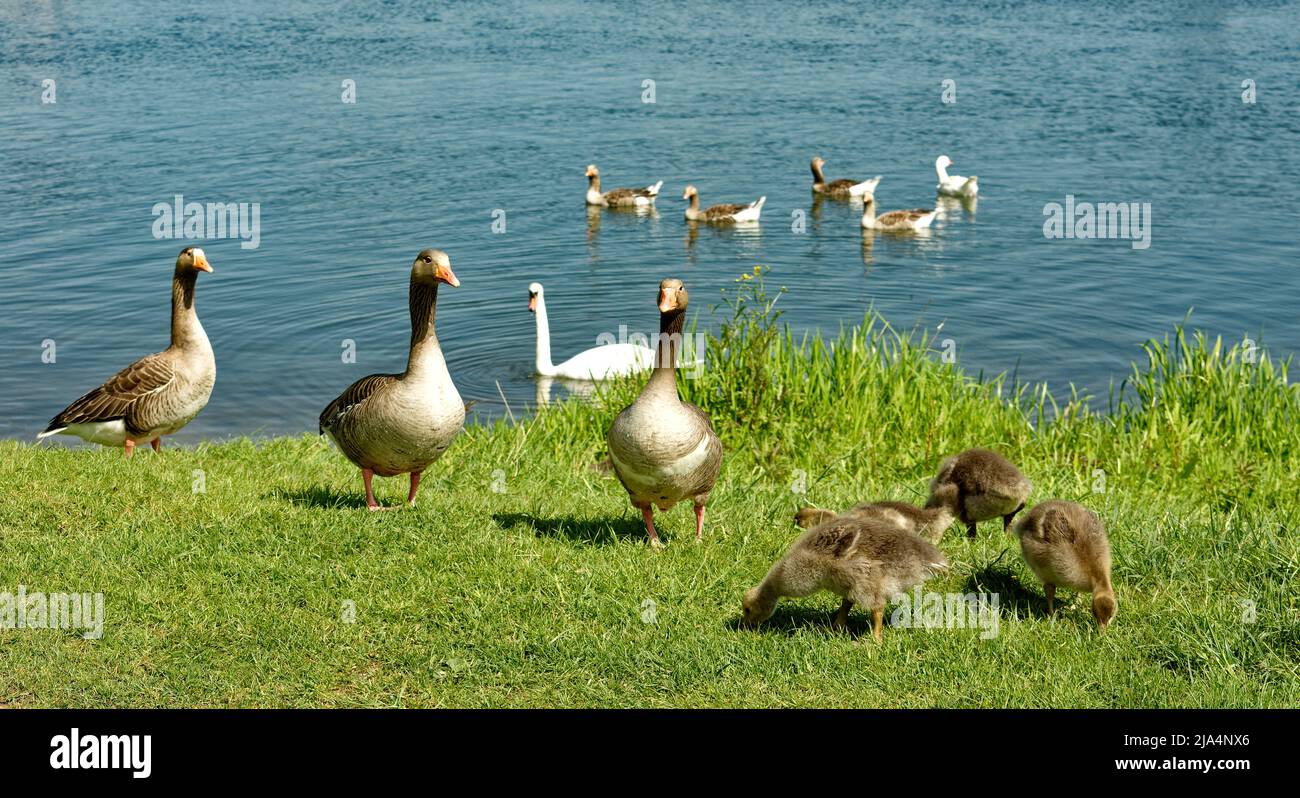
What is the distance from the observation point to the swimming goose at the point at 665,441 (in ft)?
28.9

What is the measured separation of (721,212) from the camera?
27406 millimetres

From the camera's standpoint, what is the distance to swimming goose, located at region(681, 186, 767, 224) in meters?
27.4

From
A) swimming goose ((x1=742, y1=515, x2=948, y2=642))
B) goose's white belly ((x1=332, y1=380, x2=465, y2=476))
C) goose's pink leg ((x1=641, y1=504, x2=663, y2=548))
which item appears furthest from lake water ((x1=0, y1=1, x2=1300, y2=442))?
swimming goose ((x1=742, y1=515, x2=948, y2=642))

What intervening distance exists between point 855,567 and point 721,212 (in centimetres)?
2035

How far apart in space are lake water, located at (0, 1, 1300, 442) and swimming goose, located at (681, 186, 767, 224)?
15.2 inches

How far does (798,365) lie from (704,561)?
554 centimetres

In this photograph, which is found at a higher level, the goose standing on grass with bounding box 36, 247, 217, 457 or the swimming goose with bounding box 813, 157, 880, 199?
the swimming goose with bounding box 813, 157, 880, 199

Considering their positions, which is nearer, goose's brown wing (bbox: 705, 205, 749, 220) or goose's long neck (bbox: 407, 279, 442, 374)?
goose's long neck (bbox: 407, 279, 442, 374)

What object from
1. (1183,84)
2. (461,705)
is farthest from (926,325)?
(1183,84)

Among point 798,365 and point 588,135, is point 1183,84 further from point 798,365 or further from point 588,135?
point 798,365

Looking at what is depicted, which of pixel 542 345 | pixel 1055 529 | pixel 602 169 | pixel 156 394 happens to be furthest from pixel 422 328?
pixel 602 169

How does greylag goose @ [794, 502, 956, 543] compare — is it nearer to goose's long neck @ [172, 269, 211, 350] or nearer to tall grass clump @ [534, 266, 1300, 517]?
tall grass clump @ [534, 266, 1300, 517]

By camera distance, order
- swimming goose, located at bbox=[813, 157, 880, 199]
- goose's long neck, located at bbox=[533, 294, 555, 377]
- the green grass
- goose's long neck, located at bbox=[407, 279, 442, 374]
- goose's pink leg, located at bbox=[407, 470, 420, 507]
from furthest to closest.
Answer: swimming goose, located at bbox=[813, 157, 880, 199] → goose's long neck, located at bbox=[533, 294, 555, 377] → goose's pink leg, located at bbox=[407, 470, 420, 507] → goose's long neck, located at bbox=[407, 279, 442, 374] → the green grass

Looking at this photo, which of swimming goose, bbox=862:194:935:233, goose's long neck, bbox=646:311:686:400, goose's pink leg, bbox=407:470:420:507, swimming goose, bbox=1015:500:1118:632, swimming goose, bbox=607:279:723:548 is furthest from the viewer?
swimming goose, bbox=862:194:935:233
